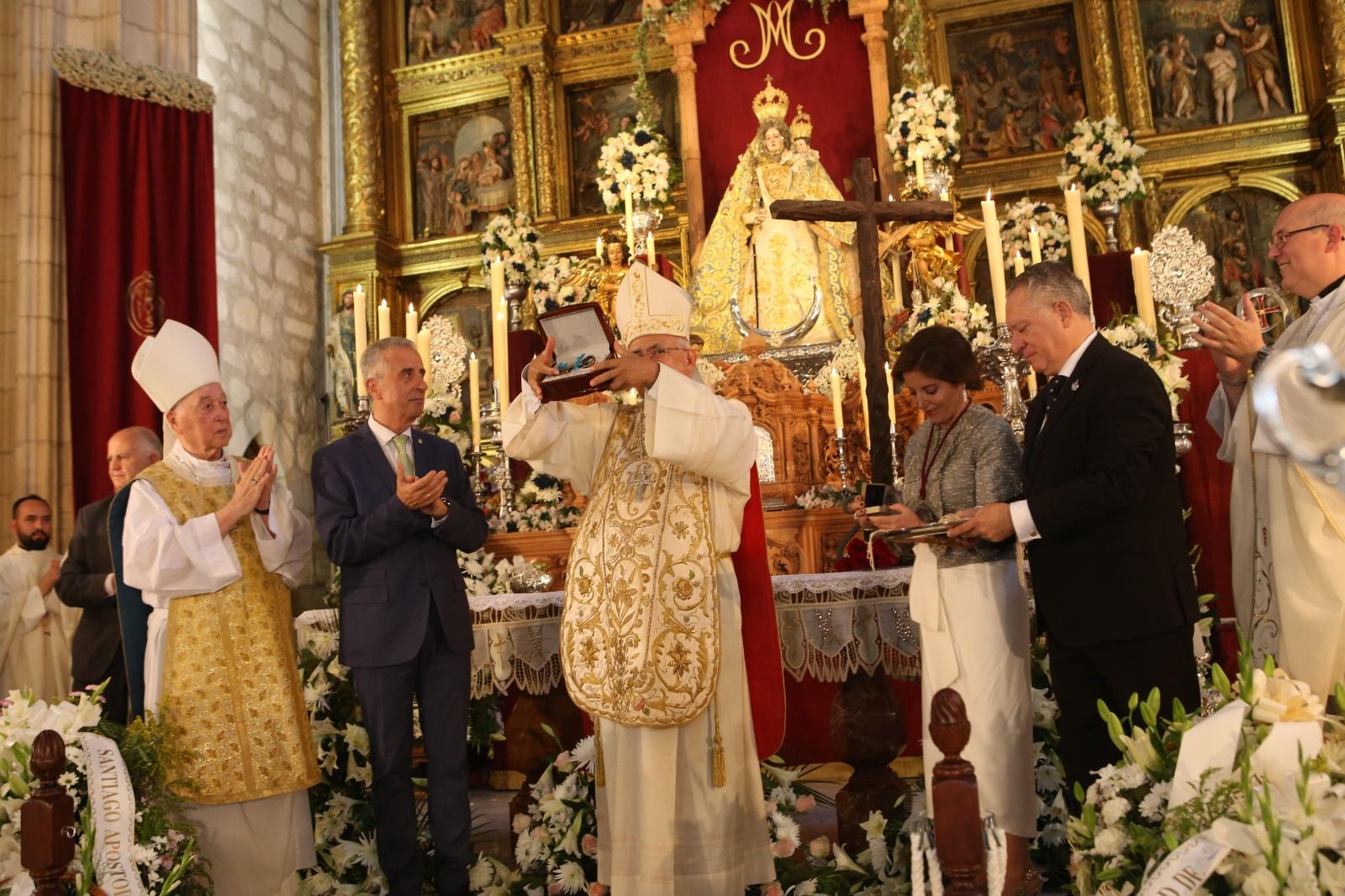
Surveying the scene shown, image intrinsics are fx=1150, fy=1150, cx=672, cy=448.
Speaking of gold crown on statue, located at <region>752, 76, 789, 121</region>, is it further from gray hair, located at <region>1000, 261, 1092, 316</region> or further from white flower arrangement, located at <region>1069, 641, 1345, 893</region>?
white flower arrangement, located at <region>1069, 641, 1345, 893</region>

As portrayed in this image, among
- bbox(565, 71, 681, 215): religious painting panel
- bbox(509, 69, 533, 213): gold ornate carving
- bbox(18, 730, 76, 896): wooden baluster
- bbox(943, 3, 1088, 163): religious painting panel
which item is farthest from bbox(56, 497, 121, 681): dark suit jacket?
bbox(943, 3, 1088, 163): religious painting panel

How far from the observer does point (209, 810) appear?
3.29 meters

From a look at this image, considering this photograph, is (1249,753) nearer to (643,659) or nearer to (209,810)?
(643,659)

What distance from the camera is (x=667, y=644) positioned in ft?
9.87

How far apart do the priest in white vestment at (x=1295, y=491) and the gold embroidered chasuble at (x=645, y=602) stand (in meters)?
1.35

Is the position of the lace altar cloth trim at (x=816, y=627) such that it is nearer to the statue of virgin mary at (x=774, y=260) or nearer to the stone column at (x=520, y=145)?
the statue of virgin mary at (x=774, y=260)

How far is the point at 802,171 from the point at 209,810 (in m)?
4.94

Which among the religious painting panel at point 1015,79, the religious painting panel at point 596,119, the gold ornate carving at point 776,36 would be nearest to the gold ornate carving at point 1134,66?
the religious painting panel at point 1015,79

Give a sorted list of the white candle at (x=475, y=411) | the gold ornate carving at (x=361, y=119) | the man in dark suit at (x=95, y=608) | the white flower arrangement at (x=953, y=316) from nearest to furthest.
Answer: the man in dark suit at (x=95, y=608) < the white candle at (x=475, y=411) < the white flower arrangement at (x=953, y=316) < the gold ornate carving at (x=361, y=119)

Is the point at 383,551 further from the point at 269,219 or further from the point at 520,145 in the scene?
the point at 520,145

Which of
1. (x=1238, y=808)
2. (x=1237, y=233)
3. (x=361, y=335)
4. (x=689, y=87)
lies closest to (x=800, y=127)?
(x=689, y=87)

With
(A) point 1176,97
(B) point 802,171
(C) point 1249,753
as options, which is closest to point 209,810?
(C) point 1249,753

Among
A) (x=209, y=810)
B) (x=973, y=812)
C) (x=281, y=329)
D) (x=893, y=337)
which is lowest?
(x=209, y=810)

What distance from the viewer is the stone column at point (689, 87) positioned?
7.64 metres
